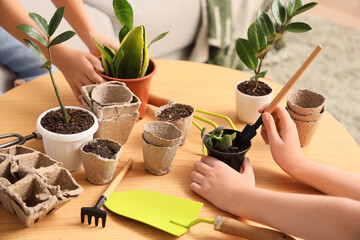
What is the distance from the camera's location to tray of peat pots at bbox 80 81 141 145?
939 millimetres

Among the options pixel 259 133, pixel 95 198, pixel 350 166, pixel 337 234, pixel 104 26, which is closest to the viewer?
pixel 337 234

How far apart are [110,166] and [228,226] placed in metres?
0.26

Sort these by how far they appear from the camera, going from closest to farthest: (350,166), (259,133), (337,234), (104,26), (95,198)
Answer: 1. (337,234)
2. (95,198)
3. (350,166)
4. (259,133)
5. (104,26)

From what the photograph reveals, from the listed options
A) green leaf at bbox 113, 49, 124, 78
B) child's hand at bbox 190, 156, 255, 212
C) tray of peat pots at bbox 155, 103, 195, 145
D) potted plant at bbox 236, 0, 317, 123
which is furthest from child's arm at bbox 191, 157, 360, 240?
green leaf at bbox 113, 49, 124, 78

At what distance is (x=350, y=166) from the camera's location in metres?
0.98

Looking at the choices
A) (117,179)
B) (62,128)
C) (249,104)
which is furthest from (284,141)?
(62,128)

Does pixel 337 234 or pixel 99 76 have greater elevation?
pixel 99 76

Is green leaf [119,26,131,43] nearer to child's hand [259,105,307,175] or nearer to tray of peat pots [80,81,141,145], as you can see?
tray of peat pots [80,81,141,145]

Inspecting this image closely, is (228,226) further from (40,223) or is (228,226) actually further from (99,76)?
(99,76)

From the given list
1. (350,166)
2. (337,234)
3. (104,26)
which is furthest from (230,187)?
(104,26)

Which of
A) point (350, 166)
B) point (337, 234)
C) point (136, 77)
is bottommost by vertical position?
point (350, 166)

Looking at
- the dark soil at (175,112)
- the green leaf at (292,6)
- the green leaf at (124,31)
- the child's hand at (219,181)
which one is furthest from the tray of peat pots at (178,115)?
the green leaf at (292,6)

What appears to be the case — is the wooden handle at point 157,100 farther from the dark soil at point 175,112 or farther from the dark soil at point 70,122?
the dark soil at point 70,122

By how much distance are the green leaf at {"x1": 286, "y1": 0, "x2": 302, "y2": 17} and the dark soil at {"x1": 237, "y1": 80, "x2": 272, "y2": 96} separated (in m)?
0.20
